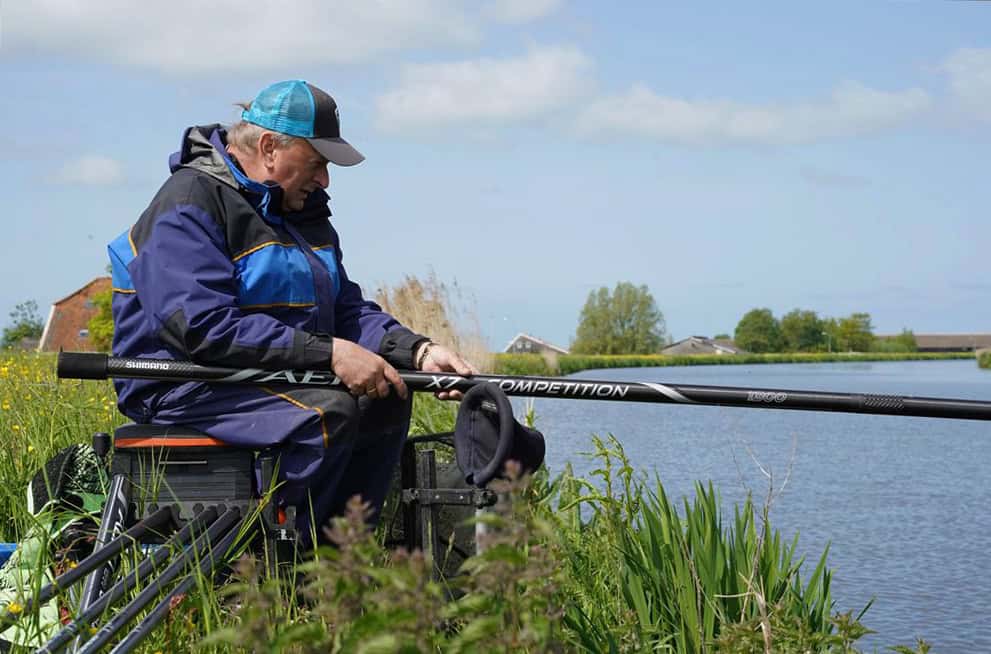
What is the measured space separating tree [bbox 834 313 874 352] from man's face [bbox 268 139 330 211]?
9145 centimetres

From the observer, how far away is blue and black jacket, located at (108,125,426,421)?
341 cm

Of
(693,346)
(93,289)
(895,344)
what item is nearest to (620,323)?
(693,346)

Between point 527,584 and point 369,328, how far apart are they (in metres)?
2.43

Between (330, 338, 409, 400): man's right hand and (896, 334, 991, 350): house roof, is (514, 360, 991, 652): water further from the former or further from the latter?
(896, 334, 991, 350): house roof

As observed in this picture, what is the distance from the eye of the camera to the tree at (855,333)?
94.8 metres

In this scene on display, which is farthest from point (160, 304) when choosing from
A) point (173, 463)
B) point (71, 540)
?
point (71, 540)

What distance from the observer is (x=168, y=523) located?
135 inches

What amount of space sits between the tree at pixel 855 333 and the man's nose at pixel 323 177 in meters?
91.4

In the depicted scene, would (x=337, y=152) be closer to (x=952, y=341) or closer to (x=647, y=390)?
(x=647, y=390)

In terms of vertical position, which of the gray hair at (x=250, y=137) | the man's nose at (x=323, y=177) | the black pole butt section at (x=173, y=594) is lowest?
the black pole butt section at (x=173, y=594)

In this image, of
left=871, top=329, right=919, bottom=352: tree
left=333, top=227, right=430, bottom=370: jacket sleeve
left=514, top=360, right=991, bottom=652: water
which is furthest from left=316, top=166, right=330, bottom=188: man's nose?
left=871, top=329, right=919, bottom=352: tree

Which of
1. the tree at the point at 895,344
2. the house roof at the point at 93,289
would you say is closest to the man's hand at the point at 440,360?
the house roof at the point at 93,289

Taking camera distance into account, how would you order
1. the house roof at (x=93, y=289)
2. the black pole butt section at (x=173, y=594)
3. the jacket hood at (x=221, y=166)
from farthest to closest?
the house roof at (x=93, y=289) < the jacket hood at (x=221, y=166) < the black pole butt section at (x=173, y=594)

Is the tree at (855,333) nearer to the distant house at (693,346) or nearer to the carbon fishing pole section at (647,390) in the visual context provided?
the distant house at (693,346)
